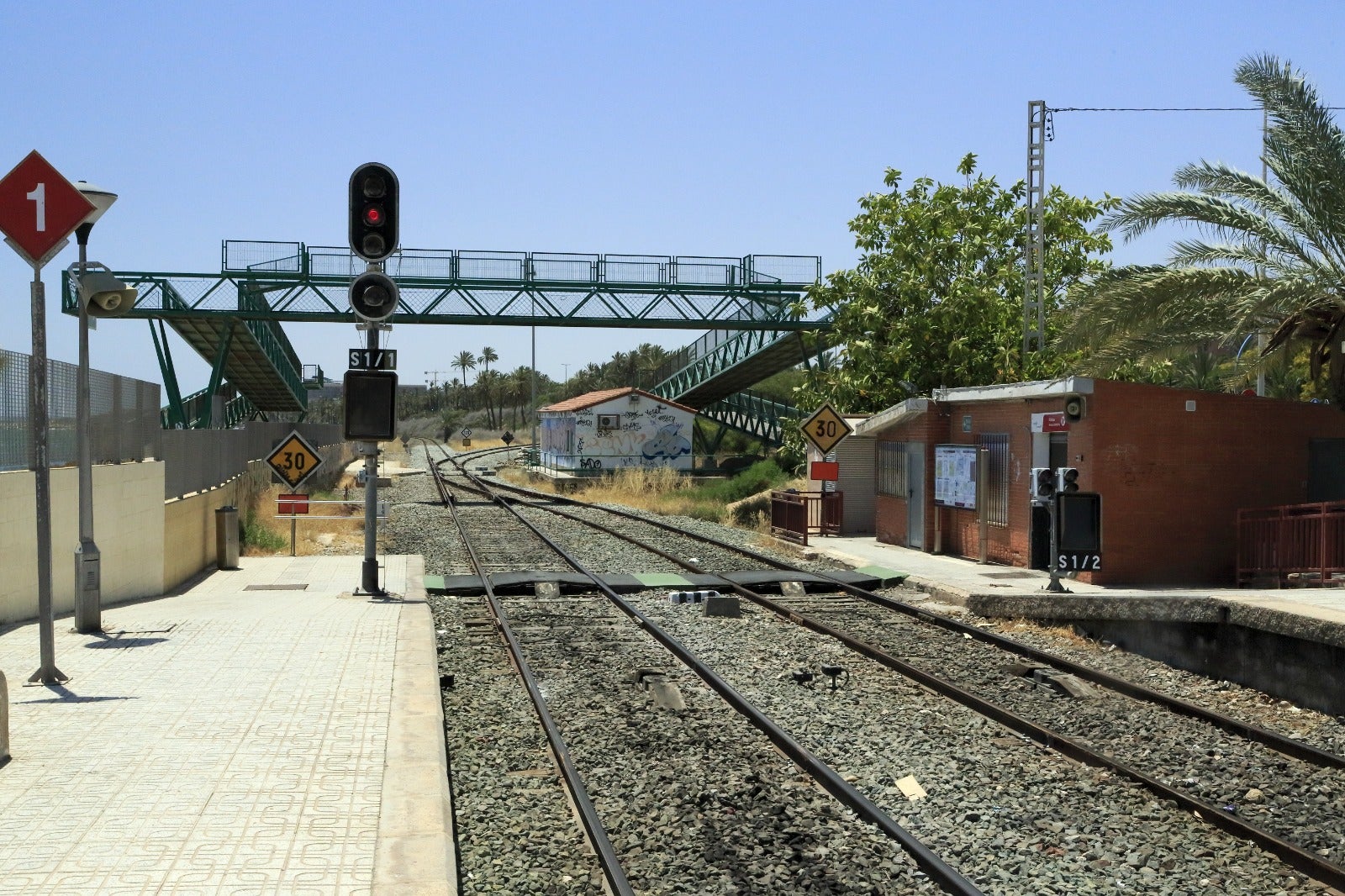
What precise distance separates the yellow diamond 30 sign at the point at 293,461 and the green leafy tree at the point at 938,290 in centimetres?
1662

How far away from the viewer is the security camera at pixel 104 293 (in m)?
12.0

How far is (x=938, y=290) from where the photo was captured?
3412cm

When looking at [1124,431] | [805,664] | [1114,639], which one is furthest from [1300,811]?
[1124,431]

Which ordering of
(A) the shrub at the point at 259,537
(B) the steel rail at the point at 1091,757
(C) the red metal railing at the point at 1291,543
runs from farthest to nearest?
(A) the shrub at the point at 259,537 → (C) the red metal railing at the point at 1291,543 → (B) the steel rail at the point at 1091,757

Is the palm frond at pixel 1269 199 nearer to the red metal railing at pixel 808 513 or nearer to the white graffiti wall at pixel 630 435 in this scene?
the red metal railing at pixel 808 513

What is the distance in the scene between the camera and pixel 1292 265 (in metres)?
18.8

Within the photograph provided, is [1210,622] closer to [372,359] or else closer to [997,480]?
[997,480]

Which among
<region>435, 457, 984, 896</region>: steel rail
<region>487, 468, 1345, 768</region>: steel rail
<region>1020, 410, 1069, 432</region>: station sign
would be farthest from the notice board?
<region>435, 457, 984, 896</region>: steel rail

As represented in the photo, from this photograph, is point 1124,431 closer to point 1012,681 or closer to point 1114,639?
point 1114,639

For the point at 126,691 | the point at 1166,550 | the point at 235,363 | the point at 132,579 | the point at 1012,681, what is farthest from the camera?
the point at 235,363

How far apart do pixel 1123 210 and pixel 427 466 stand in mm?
57756

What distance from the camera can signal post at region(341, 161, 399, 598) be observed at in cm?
1500

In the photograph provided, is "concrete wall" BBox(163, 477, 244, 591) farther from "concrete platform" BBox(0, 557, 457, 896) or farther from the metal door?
the metal door

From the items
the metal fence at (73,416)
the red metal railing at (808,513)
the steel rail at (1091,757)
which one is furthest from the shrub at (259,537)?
the steel rail at (1091,757)
